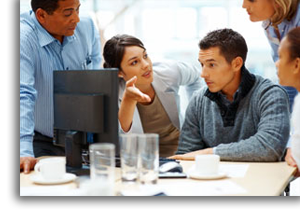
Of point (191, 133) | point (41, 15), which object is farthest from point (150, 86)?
point (41, 15)

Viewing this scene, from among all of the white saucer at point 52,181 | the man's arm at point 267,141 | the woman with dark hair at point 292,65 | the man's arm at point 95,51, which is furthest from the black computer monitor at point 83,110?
the man's arm at point 95,51

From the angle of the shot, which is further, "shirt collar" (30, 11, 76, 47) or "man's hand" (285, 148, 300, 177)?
"shirt collar" (30, 11, 76, 47)

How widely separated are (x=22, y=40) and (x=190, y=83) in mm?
971

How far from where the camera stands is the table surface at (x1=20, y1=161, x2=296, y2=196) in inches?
52.6

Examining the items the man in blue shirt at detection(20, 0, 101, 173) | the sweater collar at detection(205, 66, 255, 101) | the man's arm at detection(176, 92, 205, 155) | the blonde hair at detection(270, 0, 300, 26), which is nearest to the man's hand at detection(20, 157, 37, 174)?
the man in blue shirt at detection(20, 0, 101, 173)

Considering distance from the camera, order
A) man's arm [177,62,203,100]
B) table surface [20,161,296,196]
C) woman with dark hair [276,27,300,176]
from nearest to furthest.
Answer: table surface [20,161,296,196] < woman with dark hair [276,27,300,176] < man's arm [177,62,203,100]

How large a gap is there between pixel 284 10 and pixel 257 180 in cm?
87

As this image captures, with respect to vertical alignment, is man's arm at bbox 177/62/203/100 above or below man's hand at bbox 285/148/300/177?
above

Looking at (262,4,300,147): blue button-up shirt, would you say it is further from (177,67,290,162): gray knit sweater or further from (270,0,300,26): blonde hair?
(177,67,290,162): gray knit sweater

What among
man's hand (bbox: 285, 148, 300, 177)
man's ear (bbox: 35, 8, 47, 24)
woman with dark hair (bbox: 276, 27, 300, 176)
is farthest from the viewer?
man's ear (bbox: 35, 8, 47, 24)

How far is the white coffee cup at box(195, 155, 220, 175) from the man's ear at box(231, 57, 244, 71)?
2.14 feet

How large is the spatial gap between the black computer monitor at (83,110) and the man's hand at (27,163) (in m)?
0.12

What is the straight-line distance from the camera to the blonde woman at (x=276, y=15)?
1958 millimetres
